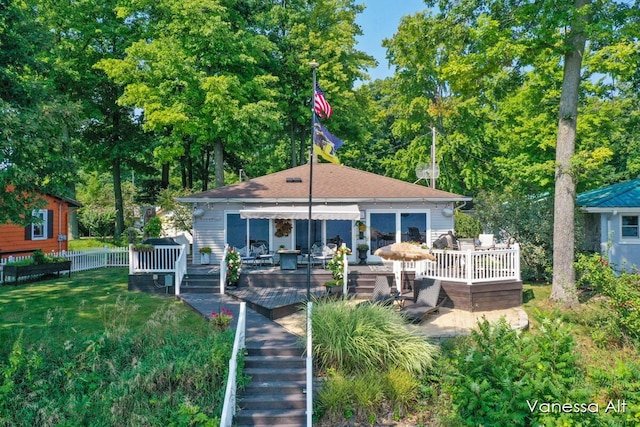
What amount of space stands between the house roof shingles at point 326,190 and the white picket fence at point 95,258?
7.52m

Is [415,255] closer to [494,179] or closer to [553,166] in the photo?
[553,166]

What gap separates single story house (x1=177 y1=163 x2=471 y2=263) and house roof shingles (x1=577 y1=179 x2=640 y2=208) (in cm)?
610

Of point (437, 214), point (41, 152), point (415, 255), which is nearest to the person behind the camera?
point (41, 152)

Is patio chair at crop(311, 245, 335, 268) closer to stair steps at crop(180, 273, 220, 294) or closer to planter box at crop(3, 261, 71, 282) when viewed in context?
stair steps at crop(180, 273, 220, 294)

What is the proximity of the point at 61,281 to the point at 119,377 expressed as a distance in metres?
11.5

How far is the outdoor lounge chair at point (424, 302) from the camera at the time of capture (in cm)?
1166

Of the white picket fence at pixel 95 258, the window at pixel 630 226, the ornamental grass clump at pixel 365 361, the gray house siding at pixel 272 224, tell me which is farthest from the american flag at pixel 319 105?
the white picket fence at pixel 95 258

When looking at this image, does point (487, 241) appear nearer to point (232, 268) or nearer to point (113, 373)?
point (232, 268)

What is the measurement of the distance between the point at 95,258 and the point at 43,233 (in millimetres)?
3802

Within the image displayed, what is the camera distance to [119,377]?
8414mm

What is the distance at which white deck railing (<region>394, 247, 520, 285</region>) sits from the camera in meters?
13.5

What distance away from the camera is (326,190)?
19.2 metres

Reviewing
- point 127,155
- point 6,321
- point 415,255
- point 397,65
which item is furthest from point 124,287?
point 397,65

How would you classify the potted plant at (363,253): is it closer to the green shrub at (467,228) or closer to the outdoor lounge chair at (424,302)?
the outdoor lounge chair at (424,302)
